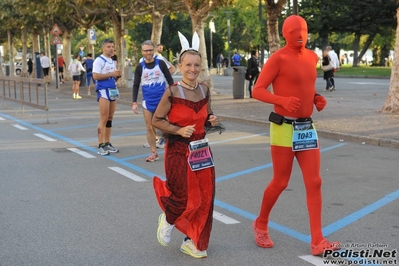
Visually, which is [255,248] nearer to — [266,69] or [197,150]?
[197,150]

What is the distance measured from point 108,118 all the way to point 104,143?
479mm

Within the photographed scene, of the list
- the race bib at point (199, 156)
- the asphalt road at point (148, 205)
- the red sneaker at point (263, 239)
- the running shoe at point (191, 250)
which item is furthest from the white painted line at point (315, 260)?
the race bib at point (199, 156)

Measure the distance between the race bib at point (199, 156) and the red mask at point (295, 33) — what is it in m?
1.12

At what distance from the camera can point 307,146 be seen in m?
5.20

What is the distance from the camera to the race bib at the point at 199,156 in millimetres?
5082

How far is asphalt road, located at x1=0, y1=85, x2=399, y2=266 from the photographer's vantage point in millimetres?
5336

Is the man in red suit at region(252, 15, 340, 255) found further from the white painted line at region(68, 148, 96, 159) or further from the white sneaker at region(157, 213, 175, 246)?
the white painted line at region(68, 148, 96, 159)

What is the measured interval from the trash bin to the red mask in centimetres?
1690

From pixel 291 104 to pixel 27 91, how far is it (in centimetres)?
1443

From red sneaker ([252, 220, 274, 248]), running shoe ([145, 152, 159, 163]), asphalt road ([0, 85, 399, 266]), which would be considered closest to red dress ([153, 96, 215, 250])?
asphalt road ([0, 85, 399, 266])

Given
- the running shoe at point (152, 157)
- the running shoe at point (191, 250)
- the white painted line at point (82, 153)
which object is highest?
the running shoe at point (191, 250)

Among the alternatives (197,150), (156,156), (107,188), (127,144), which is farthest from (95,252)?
(127,144)

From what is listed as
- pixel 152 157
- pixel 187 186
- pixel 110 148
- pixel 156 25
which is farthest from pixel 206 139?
pixel 156 25

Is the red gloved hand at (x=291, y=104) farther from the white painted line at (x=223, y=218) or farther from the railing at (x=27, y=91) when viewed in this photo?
the railing at (x=27, y=91)
